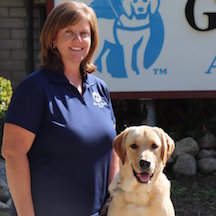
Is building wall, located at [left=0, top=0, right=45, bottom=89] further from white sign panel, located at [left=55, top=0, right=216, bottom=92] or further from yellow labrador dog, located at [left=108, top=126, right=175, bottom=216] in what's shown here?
yellow labrador dog, located at [left=108, top=126, right=175, bottom=216]

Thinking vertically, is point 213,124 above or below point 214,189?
above

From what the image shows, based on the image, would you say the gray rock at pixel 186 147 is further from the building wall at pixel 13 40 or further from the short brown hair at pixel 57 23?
the short brown hair at pixel 57 23

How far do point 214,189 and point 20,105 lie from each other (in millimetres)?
4159

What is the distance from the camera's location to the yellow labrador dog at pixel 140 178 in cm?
328

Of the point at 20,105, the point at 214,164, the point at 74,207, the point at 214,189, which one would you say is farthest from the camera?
the point at 214,164

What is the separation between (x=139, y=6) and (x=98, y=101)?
4139mm

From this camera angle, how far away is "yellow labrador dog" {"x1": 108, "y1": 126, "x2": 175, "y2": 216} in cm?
328

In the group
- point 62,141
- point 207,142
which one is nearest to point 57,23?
point 62,141

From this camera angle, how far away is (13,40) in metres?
9.29

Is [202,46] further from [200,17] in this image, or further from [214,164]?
[214,164]

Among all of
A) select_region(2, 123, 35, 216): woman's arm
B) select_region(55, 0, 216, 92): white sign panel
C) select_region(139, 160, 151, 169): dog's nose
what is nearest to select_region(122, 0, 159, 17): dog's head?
select_region(55, 0, 216, 92): white sign panel

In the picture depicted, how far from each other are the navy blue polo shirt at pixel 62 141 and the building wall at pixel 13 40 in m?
6.11

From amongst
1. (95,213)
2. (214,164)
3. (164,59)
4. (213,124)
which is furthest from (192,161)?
(95,213)

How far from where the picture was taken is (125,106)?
812cm
